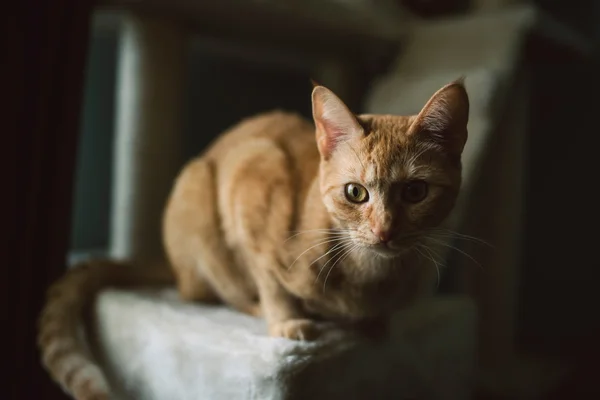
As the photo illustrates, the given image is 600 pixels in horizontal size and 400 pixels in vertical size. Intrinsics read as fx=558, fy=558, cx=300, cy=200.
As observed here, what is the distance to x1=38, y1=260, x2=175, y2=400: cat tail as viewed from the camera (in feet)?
3.60

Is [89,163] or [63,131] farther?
[89,163]

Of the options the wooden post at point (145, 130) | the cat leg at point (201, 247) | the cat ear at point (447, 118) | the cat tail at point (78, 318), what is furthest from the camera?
the wooden post at point (145, 130)

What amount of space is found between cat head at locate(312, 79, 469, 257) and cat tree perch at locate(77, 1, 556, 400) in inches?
8.7

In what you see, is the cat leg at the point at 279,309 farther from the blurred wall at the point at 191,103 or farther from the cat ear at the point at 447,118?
the blurred wall at the point at 191,103

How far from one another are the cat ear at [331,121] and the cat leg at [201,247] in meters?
0.40

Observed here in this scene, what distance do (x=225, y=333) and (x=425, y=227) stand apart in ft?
1.42

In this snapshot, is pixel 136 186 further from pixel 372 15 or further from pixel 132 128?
pixel 372 15

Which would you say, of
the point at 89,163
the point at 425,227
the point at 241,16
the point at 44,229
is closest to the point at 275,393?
the point at 425,227

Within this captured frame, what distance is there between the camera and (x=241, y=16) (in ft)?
5.10

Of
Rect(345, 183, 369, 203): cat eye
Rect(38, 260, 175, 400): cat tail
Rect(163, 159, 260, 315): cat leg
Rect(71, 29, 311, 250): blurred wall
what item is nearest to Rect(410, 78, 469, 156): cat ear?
Rect(345, 183, 369, 203): cat eye

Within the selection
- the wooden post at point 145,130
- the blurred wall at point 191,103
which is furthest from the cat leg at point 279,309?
the blurred wall at point 191,103

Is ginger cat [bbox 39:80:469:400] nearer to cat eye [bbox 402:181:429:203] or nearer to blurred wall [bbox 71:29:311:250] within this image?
cat eye [bbox 402:181:429:203]

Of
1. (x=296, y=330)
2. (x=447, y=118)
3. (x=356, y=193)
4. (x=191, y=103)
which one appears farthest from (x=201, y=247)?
(x=191, y=103)

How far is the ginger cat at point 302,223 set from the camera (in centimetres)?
85
